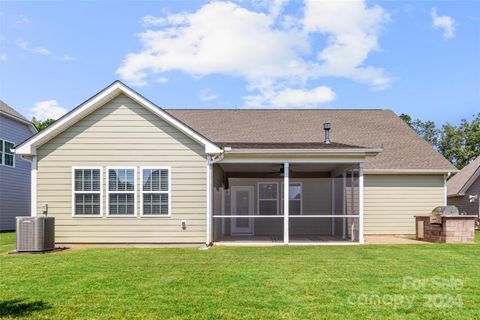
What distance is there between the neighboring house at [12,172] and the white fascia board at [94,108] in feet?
29.6

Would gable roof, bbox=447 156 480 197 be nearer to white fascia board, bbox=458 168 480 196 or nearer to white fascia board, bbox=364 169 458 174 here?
white fascia board, bbox=458 168 480 196

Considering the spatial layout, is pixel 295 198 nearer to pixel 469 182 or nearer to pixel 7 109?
pixel 469 182

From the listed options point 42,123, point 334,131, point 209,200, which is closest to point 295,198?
point 334,131

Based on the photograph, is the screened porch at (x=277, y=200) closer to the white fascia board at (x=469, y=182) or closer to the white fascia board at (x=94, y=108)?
the white fascia board at (x=94, y=108)

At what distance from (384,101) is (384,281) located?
83.8 feet

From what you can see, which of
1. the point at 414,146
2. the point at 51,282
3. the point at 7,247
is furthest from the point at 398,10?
the point at 7,247

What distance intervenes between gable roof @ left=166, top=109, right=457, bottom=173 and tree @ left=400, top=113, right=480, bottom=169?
24.7m

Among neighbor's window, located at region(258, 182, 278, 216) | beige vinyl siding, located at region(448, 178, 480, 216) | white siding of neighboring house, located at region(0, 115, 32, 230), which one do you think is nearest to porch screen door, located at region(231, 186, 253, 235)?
neighbor's window, located at region(258, 182, 278, 216)

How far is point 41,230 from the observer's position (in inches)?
432

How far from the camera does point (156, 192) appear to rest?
1248 cm

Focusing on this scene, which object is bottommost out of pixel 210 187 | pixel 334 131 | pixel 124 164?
pixel 210 187

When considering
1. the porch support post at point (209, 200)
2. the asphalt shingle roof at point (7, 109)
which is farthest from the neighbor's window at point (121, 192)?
the asphalt shingle roof at point (7, 109)

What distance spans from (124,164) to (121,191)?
0.77 meters

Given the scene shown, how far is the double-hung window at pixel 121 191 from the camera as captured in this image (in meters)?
12.5
